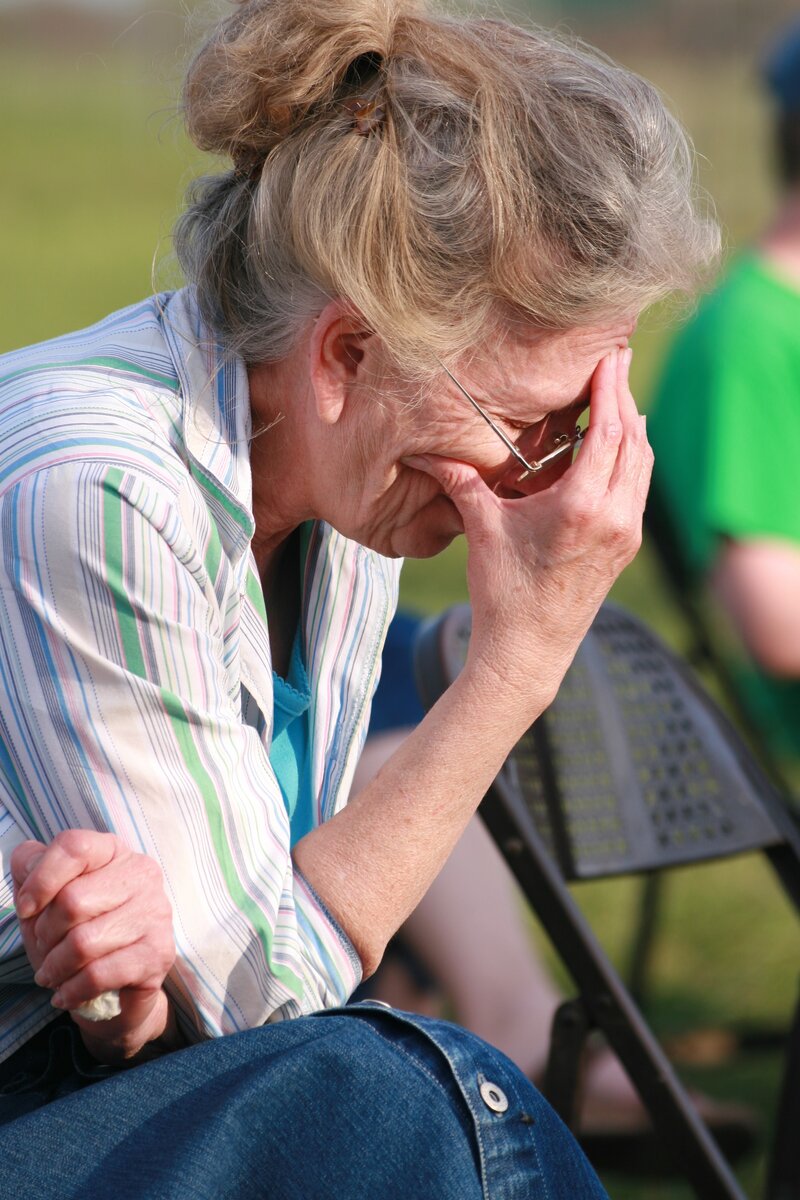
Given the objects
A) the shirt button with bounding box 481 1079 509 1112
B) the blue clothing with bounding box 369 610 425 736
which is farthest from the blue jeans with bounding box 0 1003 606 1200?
the blue clothing with bounding box 369 610 425 736


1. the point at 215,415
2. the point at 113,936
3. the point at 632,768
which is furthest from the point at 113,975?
the point at 632,768

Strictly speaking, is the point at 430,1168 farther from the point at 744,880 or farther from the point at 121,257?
the point at 121,257

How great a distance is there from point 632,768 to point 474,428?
0.80 meters

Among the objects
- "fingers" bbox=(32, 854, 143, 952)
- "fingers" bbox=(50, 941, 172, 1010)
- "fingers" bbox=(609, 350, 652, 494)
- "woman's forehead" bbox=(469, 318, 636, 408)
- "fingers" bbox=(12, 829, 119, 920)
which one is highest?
"woman's forehead" bbox=(469, 318, 636, 408)

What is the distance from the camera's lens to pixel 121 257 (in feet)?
53.3

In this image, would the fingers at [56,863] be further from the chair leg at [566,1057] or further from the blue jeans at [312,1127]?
the chair leg at [566,1057]

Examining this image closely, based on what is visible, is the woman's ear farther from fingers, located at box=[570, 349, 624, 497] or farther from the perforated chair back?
the perforated chair back

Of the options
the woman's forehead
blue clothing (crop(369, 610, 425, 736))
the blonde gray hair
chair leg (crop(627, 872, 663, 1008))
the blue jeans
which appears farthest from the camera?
chair leg (crop(627, 872, 663, 1008))

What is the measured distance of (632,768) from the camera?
2426 mm

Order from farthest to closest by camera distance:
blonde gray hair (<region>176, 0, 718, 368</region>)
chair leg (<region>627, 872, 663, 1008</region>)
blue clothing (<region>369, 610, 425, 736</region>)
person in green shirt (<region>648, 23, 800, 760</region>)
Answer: chair leg (<region>627, 872, 663, 1008</region>), person in green shirt (<region>648, 23, 800, 760</region>), blue clothing (<region>369, 610, 425, 736</region>), blonde gray hair (<region>176, 0, 718, 368</region>)

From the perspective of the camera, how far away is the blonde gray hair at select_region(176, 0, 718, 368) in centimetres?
171

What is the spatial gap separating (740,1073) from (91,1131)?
2.37 m

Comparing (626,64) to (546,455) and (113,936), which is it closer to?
(546,455)

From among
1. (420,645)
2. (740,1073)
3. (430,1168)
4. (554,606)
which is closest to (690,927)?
(740,1073)
